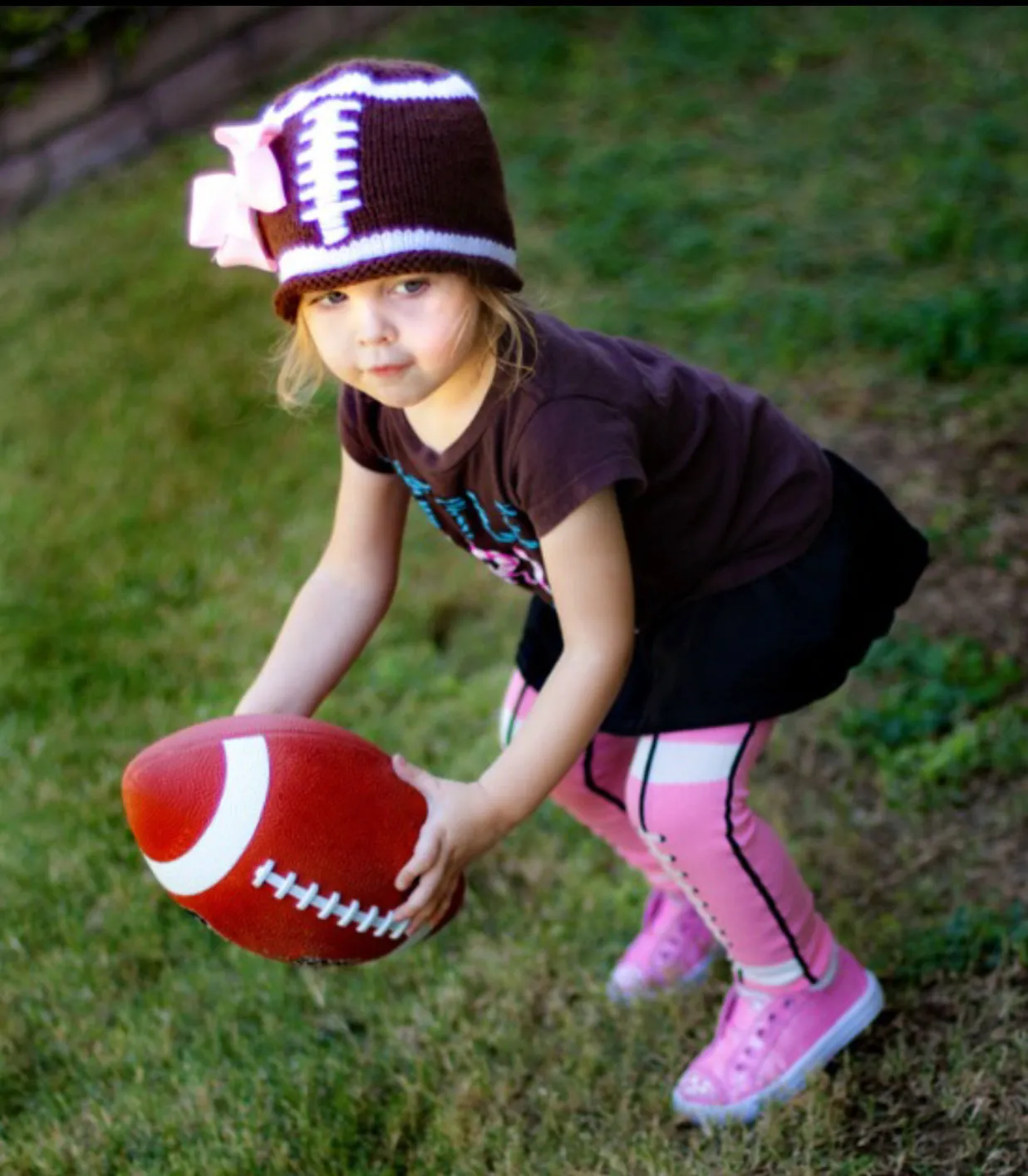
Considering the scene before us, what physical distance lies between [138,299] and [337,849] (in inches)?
147

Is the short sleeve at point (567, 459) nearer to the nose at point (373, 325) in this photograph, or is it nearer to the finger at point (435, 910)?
the nose at point (373, 325)

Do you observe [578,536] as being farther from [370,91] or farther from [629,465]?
[370,91]

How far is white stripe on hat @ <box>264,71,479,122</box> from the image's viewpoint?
5.79 ft

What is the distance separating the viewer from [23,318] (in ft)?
17.2

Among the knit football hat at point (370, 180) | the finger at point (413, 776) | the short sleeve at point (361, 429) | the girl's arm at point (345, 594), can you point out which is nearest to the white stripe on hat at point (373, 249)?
the knit football hat at point (370, 180)

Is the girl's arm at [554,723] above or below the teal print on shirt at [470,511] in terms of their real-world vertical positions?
below

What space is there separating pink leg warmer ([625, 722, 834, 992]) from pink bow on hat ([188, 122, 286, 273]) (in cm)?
84

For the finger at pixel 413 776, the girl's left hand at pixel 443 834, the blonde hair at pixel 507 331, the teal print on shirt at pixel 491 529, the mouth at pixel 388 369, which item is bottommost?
the girl's left hand at pixel 443 834

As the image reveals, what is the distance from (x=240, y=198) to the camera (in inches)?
70.9

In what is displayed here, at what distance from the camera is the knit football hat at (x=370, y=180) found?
1.74 m

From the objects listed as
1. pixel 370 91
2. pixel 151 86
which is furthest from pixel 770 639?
pixel 151 86

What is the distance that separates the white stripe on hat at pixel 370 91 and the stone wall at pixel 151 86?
185 inches

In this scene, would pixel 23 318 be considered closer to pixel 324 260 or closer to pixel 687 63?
pixel 687 63

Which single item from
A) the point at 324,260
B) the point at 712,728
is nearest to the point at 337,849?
the point at 712,728
